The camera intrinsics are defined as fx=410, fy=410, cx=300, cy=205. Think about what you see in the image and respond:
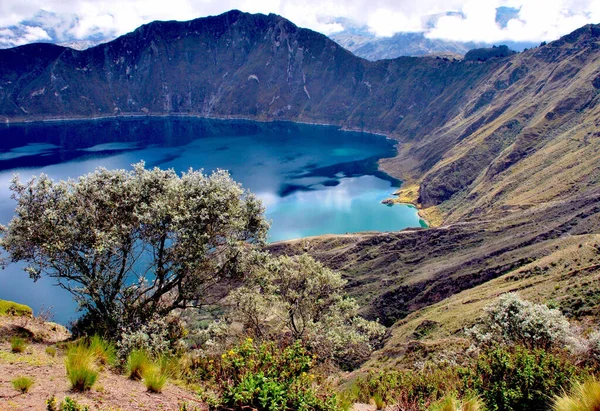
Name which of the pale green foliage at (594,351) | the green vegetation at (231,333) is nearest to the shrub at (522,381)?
the green vegetation at (231,333)

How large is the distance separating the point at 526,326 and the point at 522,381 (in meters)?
13.7

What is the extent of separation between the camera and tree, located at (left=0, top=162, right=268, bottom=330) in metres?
19.2

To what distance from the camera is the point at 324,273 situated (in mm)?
28250

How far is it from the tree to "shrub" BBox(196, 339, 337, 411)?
901 cm

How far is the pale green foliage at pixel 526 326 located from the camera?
22.6m

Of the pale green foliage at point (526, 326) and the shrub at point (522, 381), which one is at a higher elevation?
the shrub at point (522, 381)

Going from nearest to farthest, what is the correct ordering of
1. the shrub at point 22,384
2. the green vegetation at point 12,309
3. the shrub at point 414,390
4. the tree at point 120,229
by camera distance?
the shrub at point 22,384 < the shrub at point 414,390 < the tree at point 120,229 < the green vegetation at point 12,309

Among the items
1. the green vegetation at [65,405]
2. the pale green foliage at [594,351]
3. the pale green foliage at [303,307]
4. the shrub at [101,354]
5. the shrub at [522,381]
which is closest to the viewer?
the green vegetation at [65,405]

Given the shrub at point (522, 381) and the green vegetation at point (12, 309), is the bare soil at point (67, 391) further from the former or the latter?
the shrub at point (522, 381)

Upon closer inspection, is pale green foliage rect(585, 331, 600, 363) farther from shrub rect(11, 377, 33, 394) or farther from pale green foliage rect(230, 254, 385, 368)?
shrub rect(11, 377, 33, 394)

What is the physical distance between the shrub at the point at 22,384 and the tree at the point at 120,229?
8.10 m

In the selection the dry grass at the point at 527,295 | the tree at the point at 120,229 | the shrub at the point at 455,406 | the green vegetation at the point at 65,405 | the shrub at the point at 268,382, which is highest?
the tree at the point at 120,229

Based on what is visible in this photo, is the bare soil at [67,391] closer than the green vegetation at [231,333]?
Yes

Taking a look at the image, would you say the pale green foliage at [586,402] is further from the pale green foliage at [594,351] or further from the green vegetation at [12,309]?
the green vegetation at [12,309]
